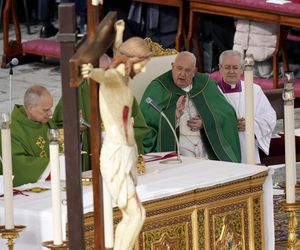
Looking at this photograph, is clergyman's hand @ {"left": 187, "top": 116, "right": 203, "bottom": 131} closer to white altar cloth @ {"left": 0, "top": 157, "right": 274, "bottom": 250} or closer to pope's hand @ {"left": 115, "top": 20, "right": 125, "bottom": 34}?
white altar cloth @ {"left": 0, "top": 157, "right": 274, "bottom": 250}

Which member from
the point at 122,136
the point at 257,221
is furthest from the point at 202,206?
the point at 122,136

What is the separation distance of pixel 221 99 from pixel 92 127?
4.04 m

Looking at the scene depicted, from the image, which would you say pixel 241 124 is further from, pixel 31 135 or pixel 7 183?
pixel 7 183

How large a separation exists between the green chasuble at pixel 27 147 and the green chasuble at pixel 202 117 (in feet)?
3.18

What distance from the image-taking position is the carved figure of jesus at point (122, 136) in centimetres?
568

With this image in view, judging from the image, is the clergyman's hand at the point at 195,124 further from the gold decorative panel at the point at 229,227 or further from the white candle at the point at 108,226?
the white candle at the point at 108,226

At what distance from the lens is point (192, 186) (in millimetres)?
7691

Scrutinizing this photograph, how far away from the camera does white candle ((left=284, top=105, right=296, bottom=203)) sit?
7.33 m

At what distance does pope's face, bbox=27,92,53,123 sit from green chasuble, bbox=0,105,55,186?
8 centimetres

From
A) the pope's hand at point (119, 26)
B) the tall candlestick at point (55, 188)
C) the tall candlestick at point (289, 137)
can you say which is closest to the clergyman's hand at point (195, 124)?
the tall candlestick at point (289, 137)

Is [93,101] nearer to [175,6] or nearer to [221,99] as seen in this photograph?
[221,99]

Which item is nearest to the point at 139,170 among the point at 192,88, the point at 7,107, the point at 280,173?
the point at 192,88

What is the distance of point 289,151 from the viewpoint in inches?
291

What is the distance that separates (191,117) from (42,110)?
1547mm
